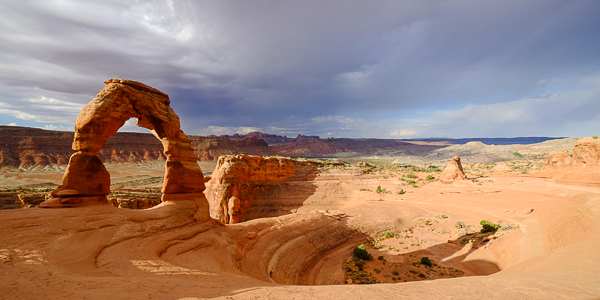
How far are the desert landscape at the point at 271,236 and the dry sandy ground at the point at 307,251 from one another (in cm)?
6

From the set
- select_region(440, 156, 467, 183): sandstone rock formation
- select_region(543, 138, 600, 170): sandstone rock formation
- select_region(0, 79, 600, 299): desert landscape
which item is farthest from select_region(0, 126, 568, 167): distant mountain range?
select_region(543, 138, 600, 170): sandstone rock formation

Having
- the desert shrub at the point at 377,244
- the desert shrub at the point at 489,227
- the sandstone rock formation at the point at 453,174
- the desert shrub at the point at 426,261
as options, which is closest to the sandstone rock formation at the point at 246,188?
the desert shrub at the point at 377,244

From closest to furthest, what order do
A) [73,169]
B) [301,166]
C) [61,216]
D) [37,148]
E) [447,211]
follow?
[61,216] → [73,169] → [447,211] → [301,166] → [37,148]

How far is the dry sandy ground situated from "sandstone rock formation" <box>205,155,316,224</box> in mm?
12476

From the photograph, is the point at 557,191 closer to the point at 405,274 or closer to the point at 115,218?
the point at 405,274

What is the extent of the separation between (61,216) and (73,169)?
9.29 ft

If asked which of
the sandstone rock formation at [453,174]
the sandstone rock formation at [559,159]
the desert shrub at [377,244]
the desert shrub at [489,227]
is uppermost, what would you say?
the sandstone rock formation at [559,159]

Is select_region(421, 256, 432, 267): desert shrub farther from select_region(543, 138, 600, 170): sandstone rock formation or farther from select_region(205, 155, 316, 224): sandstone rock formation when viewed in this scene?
select_region(205, 155, 316, 224): sandstone rock formation

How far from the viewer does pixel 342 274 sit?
14.2 meters

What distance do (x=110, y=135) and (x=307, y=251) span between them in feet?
44.9

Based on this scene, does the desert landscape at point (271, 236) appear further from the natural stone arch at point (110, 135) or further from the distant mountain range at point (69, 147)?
the distant mountain range at point (69, 147)

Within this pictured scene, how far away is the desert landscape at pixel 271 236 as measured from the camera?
5676mm

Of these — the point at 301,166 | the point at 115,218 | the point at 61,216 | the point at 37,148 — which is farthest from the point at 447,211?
the point at 37,148

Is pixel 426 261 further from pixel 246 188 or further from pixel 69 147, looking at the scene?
pixel 69 147
